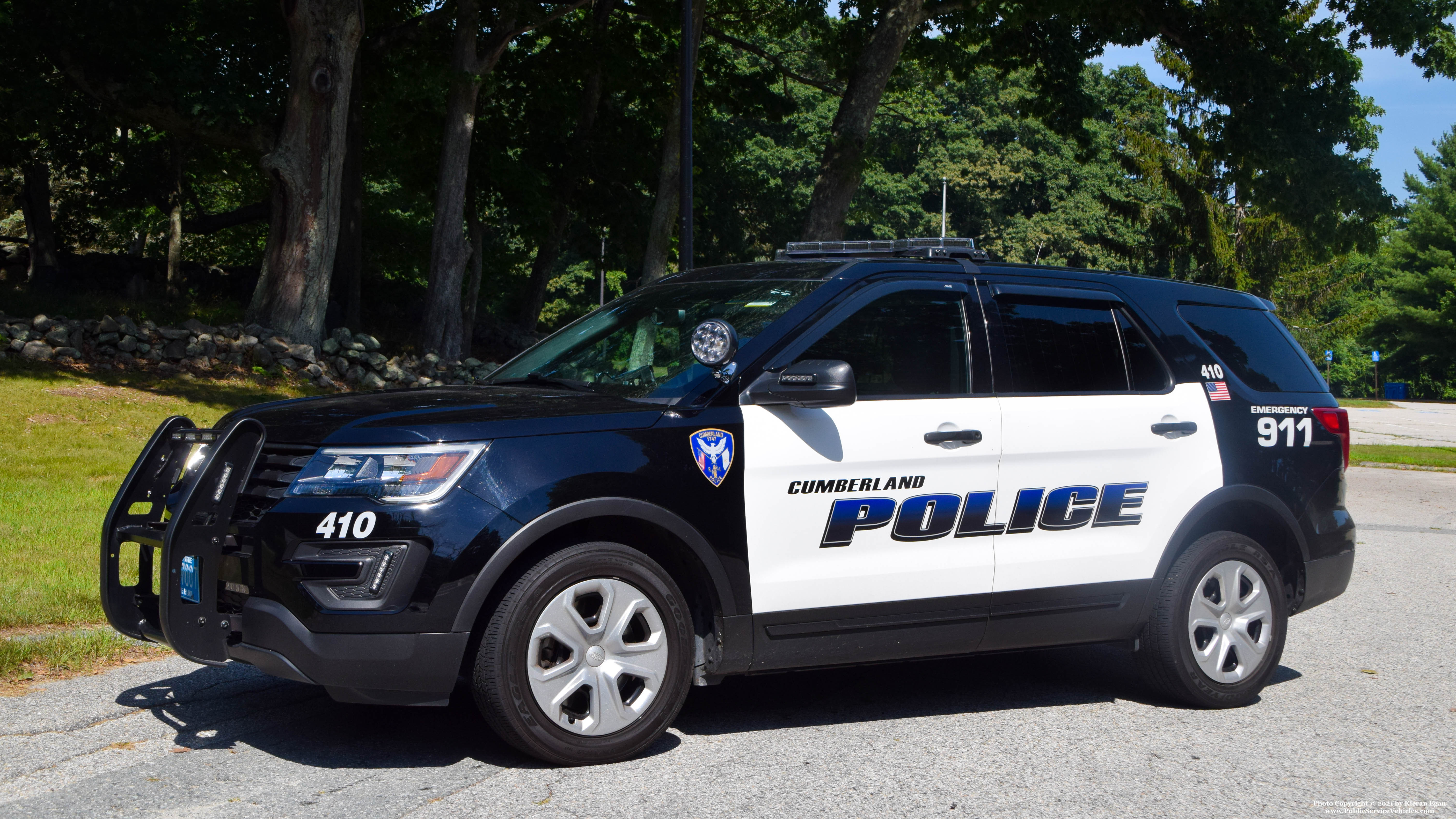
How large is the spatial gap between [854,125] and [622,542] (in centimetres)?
1714

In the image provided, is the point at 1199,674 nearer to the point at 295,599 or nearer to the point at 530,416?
the point at 530,416

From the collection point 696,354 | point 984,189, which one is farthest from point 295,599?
point 984,189

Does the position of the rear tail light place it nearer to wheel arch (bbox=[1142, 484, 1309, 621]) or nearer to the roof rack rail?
wheel arch (bbox=[1142, 484, 1309, 621])

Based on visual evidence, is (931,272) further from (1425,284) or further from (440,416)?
(1425,284)

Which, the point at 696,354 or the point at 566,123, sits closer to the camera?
the point at 696,354

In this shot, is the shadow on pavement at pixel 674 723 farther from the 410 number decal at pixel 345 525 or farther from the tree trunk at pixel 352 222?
the tree trunk at pixel 352 222

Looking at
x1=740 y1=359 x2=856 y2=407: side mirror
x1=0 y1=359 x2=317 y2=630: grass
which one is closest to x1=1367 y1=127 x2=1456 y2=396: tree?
x1=0 y1=359 x2=317 y2=630: grass

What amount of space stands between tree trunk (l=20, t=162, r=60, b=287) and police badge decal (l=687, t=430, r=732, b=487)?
83.1 ft

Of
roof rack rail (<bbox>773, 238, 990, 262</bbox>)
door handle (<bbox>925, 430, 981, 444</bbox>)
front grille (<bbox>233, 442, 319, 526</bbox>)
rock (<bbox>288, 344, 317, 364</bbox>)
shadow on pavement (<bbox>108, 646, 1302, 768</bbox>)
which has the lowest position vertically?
shadow on pavement (<bbox>108, 646, 1302, 768</bbox>)

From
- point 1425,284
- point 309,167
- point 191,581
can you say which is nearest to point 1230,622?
point 191,581

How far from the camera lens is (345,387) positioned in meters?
20.2

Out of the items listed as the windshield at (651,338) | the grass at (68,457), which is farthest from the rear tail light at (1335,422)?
the grass at (68,457)

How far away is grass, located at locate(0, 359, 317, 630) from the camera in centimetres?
721

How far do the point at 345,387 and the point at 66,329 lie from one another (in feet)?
12.9
